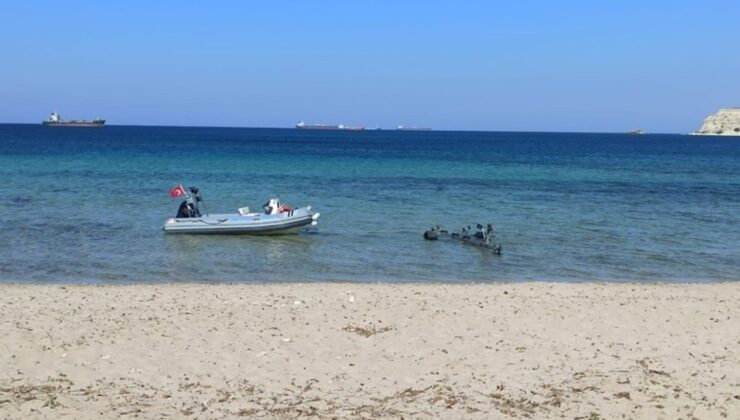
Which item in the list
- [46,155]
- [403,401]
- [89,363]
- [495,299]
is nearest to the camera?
[403,401]

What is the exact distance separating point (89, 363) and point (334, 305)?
4325 mm

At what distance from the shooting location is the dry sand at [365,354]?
8102mm

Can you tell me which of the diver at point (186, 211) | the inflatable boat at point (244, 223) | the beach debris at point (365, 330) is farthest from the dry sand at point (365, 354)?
the diver at point (186, 211)

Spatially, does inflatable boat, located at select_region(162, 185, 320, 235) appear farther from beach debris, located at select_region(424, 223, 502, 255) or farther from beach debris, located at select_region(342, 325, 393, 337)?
beach debris, located at select_region(342, 325, 393, 337)

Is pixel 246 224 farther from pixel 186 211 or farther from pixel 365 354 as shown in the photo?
pixel 365 354

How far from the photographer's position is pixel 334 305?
41.9 feet

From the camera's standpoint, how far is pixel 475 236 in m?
21.8

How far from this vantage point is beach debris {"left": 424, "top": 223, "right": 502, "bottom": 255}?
69.2ft

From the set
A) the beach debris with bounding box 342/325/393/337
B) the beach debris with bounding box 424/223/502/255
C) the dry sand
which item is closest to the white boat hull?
the beach debris with bounding box 424/223/502/255

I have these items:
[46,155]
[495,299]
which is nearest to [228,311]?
[495,299]

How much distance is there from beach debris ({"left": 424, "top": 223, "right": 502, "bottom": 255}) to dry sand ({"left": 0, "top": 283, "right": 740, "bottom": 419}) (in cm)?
673

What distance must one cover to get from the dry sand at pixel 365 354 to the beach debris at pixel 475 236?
6734mm

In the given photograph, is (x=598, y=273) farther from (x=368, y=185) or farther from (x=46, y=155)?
(x=46, y=155)

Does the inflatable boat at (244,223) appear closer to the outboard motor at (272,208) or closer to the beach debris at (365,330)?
the outboard motor at (272,208)
